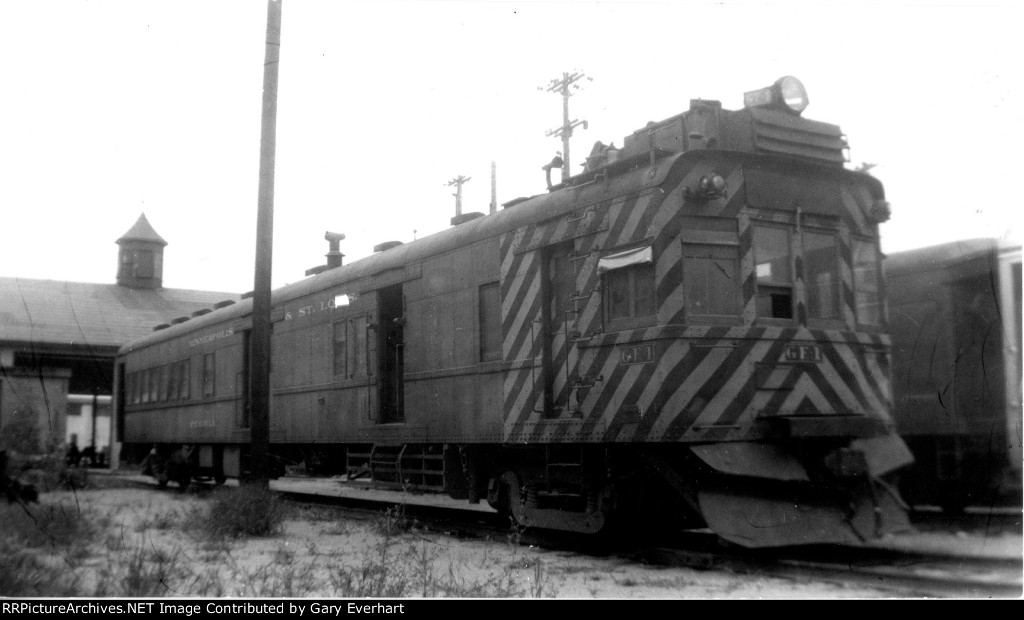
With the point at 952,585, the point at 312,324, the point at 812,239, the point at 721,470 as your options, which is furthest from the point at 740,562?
the point at 312,324

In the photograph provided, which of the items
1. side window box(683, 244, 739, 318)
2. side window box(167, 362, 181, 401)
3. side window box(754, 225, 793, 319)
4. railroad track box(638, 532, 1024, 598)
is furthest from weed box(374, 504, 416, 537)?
side window box(167, 362, 181, 401)

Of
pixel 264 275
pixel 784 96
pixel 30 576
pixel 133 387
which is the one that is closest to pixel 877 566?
pixel 784 96

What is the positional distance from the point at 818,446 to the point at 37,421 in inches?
241

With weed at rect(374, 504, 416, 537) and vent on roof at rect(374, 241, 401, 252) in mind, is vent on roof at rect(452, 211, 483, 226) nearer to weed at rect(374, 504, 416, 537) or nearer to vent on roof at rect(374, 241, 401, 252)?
vent on roof at rect(374, 241, 401, 252)

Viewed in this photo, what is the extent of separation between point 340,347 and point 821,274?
271 inches

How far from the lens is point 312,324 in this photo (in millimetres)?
12359

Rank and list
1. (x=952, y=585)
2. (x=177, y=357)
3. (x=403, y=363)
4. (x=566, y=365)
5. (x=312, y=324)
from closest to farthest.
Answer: (x=952, y=585), (x=566, y=365), (x=403, y=363), (x=312, y=324), (x=177, y=357)

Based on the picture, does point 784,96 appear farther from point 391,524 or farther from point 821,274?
point 391,524

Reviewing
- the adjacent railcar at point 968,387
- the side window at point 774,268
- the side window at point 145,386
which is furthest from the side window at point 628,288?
the side window at point 145,386

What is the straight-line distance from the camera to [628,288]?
7102 mm

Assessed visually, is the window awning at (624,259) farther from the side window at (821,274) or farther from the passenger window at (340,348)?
the passenger window at (340,348)

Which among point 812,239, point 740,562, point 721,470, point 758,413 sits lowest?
point 740,562

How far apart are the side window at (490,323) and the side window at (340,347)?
10.3 feet

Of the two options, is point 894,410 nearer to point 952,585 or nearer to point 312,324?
point 952,585
